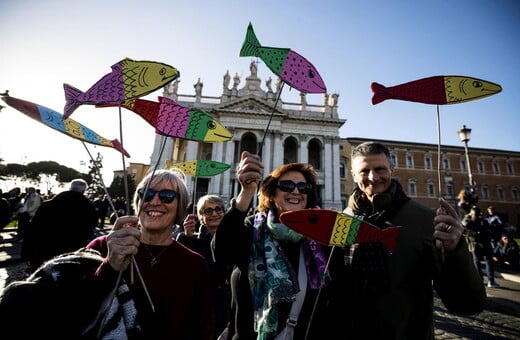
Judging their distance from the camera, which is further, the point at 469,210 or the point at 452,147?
the point at 452,147

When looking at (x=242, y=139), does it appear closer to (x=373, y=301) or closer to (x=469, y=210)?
(x=469, y=210)

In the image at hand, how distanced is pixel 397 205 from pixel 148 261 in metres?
1.79

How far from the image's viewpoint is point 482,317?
468 centimetres

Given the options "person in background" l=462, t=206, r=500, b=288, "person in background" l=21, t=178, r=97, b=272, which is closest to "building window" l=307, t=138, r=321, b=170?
"person in background" l=462, t=206, r=500, b=288

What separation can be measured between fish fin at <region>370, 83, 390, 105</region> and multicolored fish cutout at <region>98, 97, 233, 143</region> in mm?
964

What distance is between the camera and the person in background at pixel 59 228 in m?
2.94

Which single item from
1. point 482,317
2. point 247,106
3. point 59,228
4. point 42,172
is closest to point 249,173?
point 59,228

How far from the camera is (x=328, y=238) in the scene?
1340 mm

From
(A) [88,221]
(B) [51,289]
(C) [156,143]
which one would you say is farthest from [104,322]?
(C) [156,143]

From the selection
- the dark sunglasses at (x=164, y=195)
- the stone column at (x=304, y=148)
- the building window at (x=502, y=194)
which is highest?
the stone column at (x=304, y=148)

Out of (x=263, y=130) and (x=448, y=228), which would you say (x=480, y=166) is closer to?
(x=263, y=130)

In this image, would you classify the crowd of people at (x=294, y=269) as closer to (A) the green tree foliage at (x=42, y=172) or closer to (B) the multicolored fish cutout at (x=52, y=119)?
(B) the multicolored fish cutout at (x=52, y=119)

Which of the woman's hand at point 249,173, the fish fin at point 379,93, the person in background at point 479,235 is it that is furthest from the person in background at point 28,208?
the person in background at point 479,235

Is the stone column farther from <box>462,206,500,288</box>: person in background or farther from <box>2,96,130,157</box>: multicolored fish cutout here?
<box>2,96,130,157</box>: multicolored fish cutout
